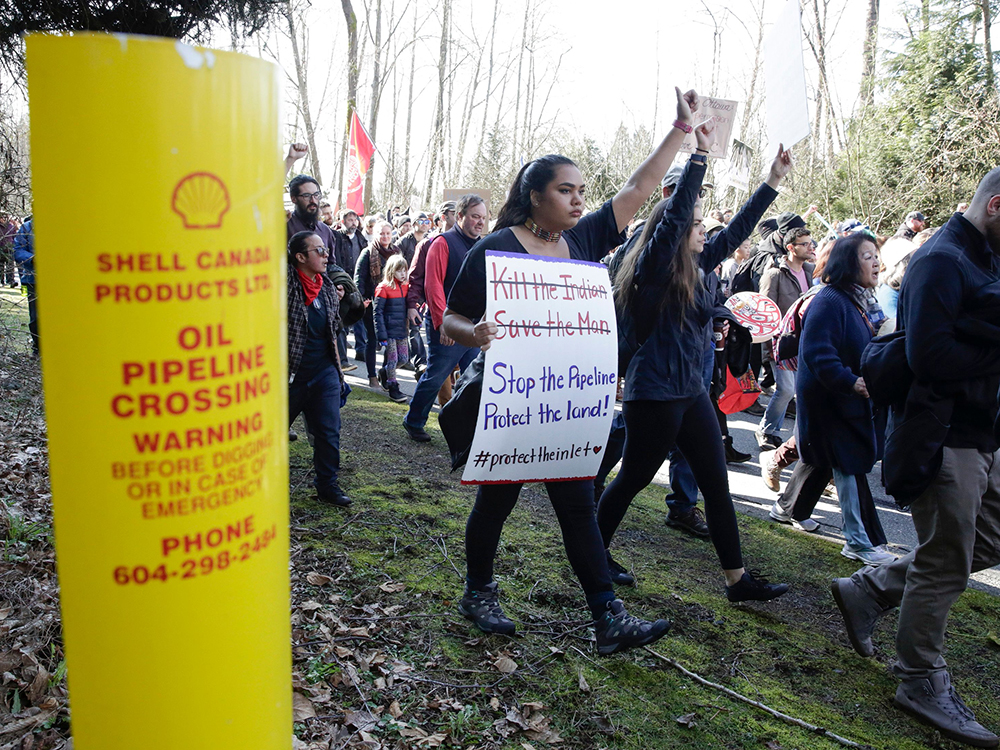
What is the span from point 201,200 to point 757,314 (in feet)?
21.6

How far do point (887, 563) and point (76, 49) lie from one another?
3.94 m

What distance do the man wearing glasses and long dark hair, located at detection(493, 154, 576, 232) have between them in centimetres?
500

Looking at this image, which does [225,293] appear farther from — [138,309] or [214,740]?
[214,740]

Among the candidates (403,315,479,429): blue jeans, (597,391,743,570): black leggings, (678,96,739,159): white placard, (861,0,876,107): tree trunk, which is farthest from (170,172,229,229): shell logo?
(861,0,876,107): tree trunk

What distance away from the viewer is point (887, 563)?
13.0ft

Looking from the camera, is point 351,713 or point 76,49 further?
point 351,713

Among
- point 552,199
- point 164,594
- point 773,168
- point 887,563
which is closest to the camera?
point 164,594

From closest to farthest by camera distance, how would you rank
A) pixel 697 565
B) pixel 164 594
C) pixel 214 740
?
A: 1. pixel 164 594
2. pixel 214 740
3. pixel 697 565

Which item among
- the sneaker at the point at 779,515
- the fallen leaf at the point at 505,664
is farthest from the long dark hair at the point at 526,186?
the sneaker at the point at 779,515

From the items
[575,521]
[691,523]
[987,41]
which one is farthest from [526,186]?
[987,41]

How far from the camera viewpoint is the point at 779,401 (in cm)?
800

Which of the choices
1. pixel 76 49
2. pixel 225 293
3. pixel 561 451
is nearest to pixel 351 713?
pixel 561 451

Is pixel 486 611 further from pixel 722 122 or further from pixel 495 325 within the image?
pixel 722 122

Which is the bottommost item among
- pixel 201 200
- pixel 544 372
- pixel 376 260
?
pixel 544 372
